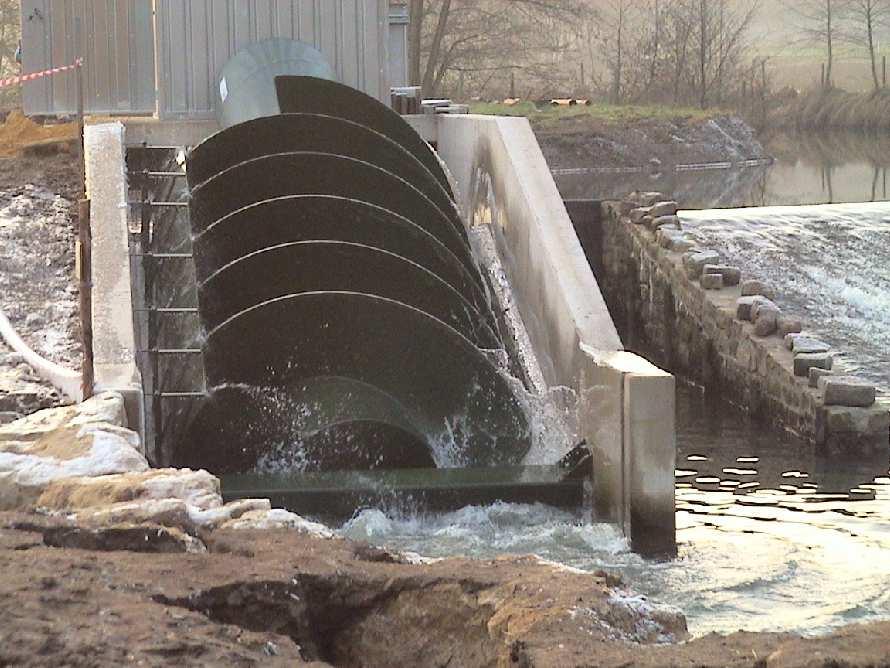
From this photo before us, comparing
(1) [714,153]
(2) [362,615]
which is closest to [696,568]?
(2) [362,615]

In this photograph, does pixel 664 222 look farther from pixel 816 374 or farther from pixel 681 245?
pixel 816 374

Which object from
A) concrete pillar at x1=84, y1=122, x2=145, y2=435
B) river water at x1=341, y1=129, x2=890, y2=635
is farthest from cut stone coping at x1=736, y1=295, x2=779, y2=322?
concrete pillar at x1=84, y1=122, x2=145, y2=435

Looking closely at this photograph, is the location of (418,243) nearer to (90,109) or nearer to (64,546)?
(90,109)

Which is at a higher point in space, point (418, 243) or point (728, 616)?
point (418, 243)

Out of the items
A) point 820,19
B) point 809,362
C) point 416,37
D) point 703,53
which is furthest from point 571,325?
point 820,19

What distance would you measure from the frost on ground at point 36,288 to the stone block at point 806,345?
5922 mm

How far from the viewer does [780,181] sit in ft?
111

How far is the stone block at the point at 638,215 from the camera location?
18.3 m

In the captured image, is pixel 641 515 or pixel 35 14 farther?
pixel 35 14

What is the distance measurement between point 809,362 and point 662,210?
513 centimetres

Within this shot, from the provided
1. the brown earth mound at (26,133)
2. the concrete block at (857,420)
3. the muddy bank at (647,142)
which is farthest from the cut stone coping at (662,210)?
the muddy bank at (647,142)

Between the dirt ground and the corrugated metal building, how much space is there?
1048cm

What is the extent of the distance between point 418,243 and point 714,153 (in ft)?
95.4

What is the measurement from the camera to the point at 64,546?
5.18 metres
